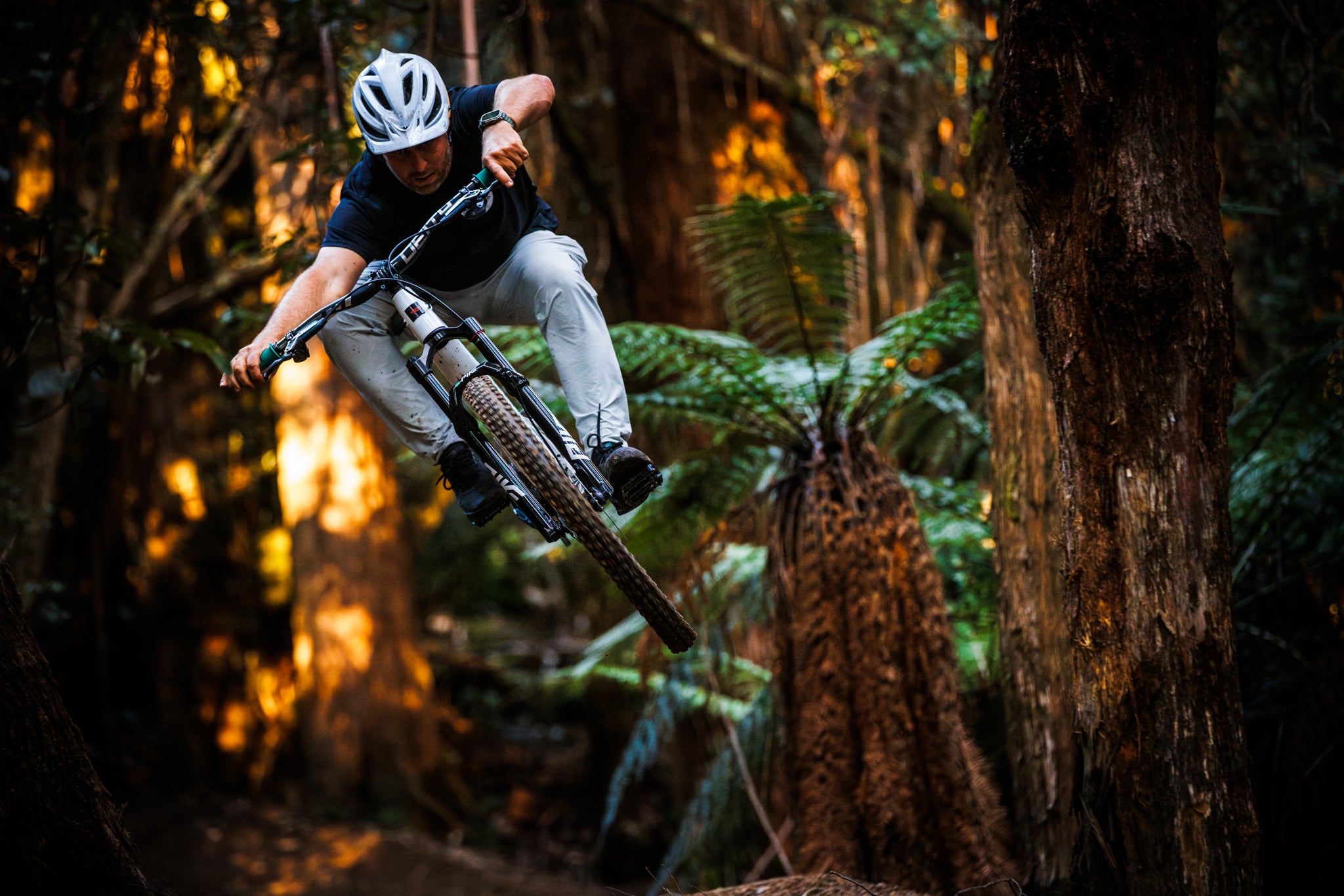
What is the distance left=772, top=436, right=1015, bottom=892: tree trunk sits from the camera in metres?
4.07

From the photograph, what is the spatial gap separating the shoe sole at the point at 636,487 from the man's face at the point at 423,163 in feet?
3.52

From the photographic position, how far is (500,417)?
2.91 meters

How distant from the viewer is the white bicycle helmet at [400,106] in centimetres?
274

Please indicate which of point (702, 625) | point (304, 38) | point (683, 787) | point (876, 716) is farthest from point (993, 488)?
point (683, 787)

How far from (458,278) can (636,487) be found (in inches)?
35.1

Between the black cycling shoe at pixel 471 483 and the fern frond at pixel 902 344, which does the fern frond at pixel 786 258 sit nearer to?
the fern frond at pixel 902 344

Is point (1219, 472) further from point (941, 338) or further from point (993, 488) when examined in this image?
point (941, 338)

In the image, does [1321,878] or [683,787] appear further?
[683,787]

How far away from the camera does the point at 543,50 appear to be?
5816 mm

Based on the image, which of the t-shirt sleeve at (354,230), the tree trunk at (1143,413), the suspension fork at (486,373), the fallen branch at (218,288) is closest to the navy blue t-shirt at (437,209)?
the t-shirt sleeve at (354,230)

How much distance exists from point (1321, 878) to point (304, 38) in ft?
20.5

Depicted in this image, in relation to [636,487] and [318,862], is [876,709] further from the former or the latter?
[318,862]

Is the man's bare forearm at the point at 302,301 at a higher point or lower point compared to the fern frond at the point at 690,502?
higher

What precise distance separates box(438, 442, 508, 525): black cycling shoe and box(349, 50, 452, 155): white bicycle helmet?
96 cm
